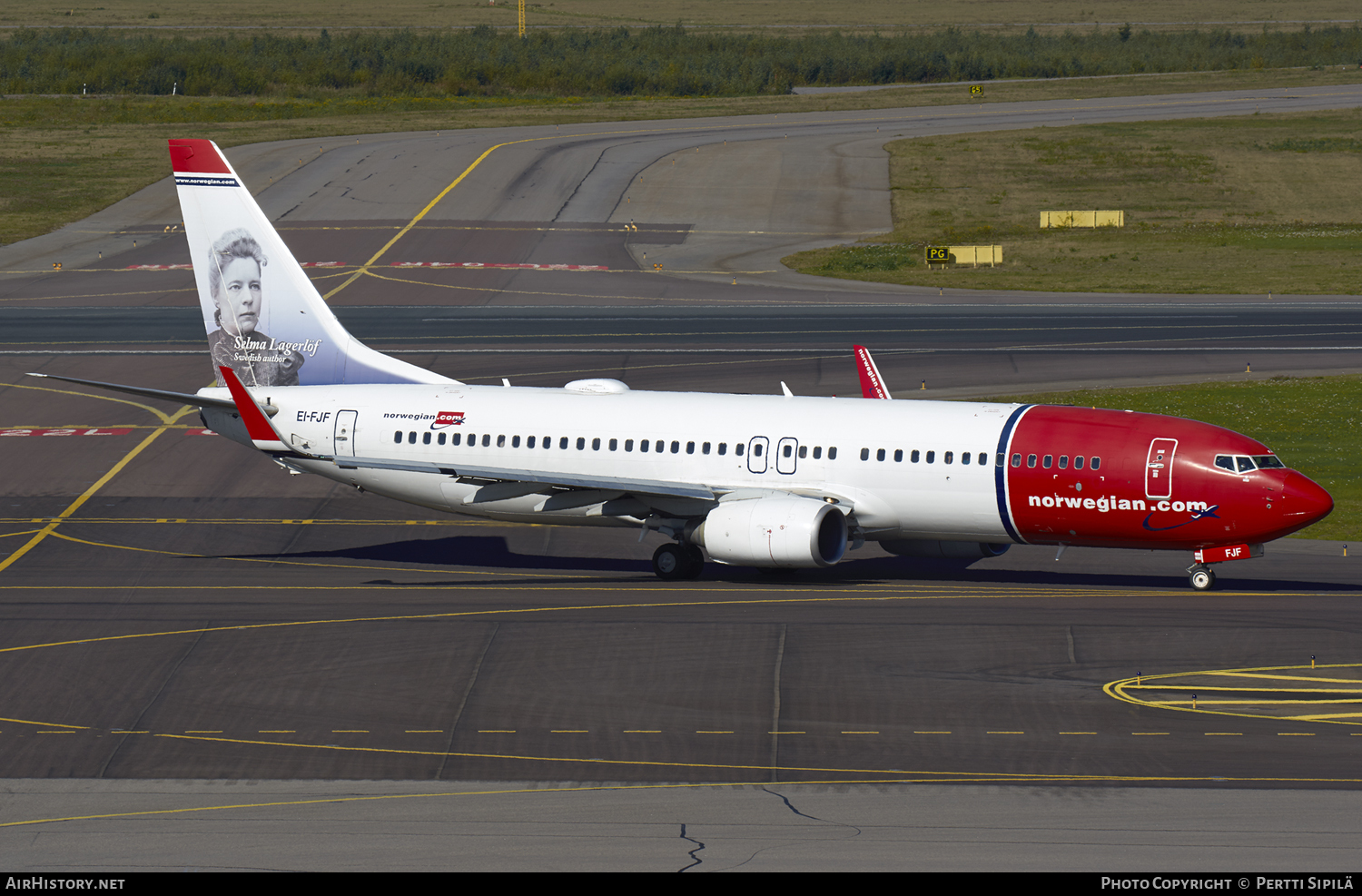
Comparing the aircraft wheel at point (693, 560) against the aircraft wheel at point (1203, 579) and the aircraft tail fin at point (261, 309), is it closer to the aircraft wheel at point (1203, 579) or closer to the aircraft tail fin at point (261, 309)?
the aircraft tail fin at point (261, 309)

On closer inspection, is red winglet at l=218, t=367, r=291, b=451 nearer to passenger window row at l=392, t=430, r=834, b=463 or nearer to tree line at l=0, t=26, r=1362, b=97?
passenger window row at l=392, t=430, r=834, b=463

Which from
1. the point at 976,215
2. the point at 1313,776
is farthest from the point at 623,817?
the point at 976,215

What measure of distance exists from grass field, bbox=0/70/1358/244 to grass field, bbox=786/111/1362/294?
100.0 feet

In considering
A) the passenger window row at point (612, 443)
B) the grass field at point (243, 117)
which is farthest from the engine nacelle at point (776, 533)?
the grass field at point (243, 117)

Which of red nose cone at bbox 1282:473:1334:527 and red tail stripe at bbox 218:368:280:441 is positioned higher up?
red tail stripe at bbox 218:368:280:441

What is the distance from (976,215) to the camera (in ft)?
356

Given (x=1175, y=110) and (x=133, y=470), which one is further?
(x=1175, y=110)

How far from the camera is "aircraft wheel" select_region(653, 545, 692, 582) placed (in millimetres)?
41562

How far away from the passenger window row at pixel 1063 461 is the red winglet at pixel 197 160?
22.8m

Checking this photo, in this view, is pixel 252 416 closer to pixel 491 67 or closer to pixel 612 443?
pixel 612 443

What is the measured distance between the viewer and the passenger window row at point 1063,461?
38.3 meters

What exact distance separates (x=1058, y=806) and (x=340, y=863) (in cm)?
1100

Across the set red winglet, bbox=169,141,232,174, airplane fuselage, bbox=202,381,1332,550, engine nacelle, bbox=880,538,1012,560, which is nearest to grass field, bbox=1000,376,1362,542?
airplane fuselage, bbox=202,381,1332,550

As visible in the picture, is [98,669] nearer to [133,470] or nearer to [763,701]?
[763,701]
